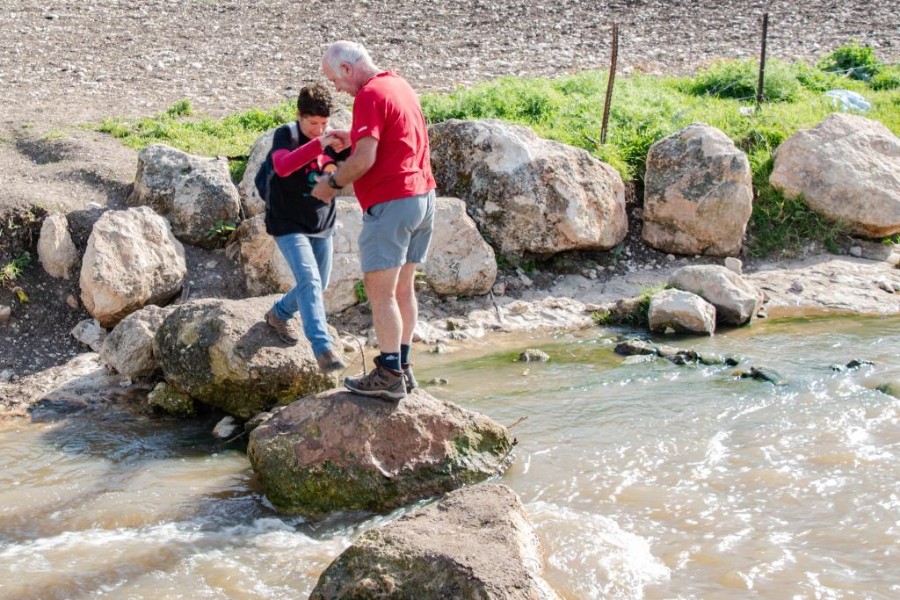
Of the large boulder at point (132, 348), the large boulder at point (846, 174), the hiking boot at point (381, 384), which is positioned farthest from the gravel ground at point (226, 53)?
the large boulder at point (846, 174)

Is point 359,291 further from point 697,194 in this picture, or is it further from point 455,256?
point 697,194

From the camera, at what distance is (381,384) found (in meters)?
5.34

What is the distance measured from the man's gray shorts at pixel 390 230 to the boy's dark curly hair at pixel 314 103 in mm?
883

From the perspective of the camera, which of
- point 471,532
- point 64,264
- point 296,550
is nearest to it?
point 471,532

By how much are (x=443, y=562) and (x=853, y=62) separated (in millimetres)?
13203

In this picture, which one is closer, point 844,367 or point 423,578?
point 423,578

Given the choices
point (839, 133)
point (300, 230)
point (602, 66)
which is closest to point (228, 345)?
point (300, 230)

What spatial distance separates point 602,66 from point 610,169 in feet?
16.8

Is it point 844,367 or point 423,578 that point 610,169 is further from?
point 423,578

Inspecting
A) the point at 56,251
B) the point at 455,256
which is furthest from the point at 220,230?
the point at 455,256

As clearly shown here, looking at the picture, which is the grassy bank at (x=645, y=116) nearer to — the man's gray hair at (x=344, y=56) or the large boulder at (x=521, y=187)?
the large boulder at (x=521, y=187)

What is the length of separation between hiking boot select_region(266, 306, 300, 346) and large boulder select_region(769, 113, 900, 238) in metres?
5.86

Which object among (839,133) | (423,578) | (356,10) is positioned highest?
(356,10)

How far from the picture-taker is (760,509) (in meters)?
5.10
